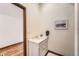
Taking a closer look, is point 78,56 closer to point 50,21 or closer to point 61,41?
point 61,41

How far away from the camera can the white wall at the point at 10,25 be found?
1.15 m

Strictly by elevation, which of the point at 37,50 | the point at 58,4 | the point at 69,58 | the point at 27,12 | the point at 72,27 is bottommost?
the point at 69,58

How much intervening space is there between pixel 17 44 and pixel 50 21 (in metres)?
0.62

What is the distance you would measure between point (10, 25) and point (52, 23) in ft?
2.07

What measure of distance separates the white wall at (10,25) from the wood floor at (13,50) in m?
0.06

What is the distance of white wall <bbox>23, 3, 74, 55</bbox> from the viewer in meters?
1.26

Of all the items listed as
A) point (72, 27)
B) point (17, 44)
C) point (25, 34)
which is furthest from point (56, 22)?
point (17, 44)

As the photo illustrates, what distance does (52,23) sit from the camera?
4.29 feet

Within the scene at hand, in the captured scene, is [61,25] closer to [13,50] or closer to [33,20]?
[33,20]

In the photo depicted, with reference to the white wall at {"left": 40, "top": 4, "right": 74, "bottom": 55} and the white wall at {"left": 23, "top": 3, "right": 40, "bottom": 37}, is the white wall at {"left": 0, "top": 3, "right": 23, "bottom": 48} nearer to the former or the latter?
the white wall at {"left": 23, "top": 3, "right": 40, "bottom": 37}

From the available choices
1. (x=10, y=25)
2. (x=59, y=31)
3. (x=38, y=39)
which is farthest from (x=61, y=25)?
(x=10, y=25)

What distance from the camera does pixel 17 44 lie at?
125 centimetres

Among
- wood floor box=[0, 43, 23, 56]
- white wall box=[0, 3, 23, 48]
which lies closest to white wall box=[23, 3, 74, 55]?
white wall box=[0, 3, 23, 48]

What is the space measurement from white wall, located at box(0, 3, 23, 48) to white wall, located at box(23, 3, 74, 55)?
0.48ft
